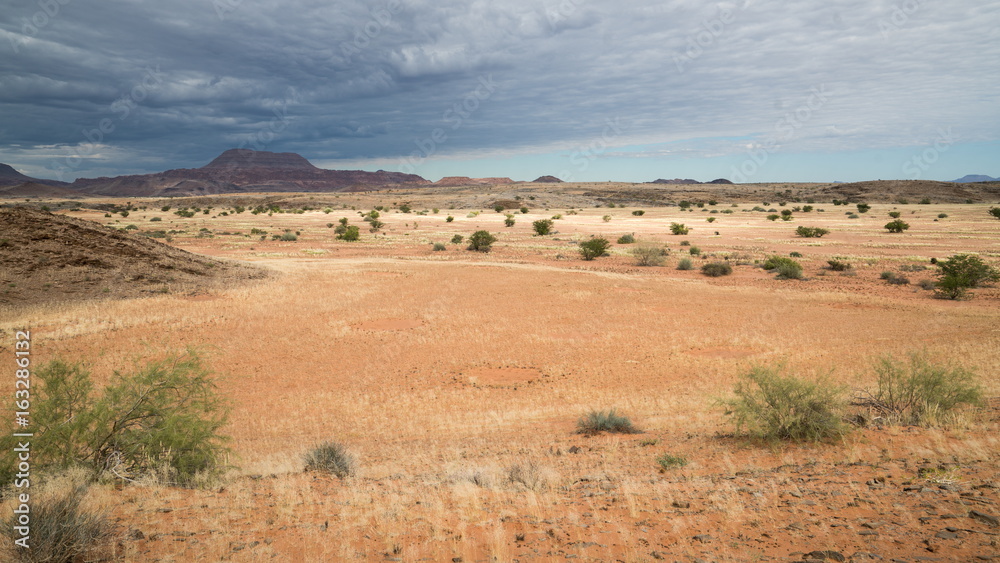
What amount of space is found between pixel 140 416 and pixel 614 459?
655 cm

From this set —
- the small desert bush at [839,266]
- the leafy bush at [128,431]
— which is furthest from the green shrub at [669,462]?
the small desert bush at [839,266]

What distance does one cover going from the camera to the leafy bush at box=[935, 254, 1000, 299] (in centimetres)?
2070

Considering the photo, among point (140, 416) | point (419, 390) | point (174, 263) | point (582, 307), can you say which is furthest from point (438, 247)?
point (140, 416)

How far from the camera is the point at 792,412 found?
7930mm

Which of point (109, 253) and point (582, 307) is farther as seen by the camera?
point (109, 253)

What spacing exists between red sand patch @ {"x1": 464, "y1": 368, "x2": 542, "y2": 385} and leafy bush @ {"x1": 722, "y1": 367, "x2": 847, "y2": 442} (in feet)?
18.3

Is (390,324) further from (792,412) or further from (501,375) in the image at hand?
(792,412)

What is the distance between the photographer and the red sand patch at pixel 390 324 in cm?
1766

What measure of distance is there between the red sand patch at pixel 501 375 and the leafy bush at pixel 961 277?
1852 cm

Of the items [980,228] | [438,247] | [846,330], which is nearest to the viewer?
[846,330]

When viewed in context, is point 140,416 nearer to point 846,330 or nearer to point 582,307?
point 582,307

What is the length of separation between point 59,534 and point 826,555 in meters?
6.60

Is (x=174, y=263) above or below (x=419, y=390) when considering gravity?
above

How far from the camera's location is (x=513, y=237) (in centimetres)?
4853
